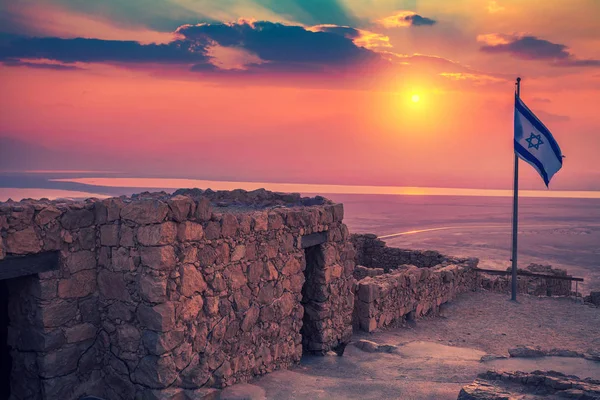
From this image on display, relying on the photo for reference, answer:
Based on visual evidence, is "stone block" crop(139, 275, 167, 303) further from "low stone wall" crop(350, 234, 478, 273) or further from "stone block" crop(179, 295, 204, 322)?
"low stone wall" crop(350, 234, 478, 273)

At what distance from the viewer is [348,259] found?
1041 centimetres

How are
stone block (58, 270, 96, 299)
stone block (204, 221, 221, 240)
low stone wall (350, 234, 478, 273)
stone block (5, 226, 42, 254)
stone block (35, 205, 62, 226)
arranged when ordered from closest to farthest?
stone block (5, 226, 42, 254) < stone block (35, 205, 62, 226) < stone block (58, 270, 96, 299) < stone block (204, 221, 221, 240) < low stone wall (350, 234, 478, 273)

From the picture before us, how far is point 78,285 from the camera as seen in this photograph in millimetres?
6609

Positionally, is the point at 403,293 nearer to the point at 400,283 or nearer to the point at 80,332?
the point at 400,283

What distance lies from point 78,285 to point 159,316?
1.17 metres

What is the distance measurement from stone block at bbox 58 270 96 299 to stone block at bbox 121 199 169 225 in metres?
0.96

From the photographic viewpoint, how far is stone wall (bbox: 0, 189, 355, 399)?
634cm

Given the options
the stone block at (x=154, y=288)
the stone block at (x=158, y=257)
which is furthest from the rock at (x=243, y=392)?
the stone block at (x=158, y=257)

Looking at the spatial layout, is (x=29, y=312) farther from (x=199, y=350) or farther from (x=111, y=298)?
(x=199, y=350)

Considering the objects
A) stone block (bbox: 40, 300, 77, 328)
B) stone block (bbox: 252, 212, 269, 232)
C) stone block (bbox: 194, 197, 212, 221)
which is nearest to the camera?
stone block (bbox: 40, 300, 77, 328)

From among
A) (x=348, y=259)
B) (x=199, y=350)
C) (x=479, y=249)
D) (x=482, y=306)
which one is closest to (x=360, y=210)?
(x=479, y=249)

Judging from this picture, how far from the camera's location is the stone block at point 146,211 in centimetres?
632

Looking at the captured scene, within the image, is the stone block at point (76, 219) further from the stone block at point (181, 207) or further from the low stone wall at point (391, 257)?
the low stone wall at point (391, 257)

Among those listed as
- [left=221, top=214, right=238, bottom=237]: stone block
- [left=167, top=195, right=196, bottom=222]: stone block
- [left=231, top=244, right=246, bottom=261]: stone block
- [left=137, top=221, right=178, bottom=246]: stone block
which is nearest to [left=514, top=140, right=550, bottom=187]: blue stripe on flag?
[left=231, top=244, right=246, bottom=261]: stone block
